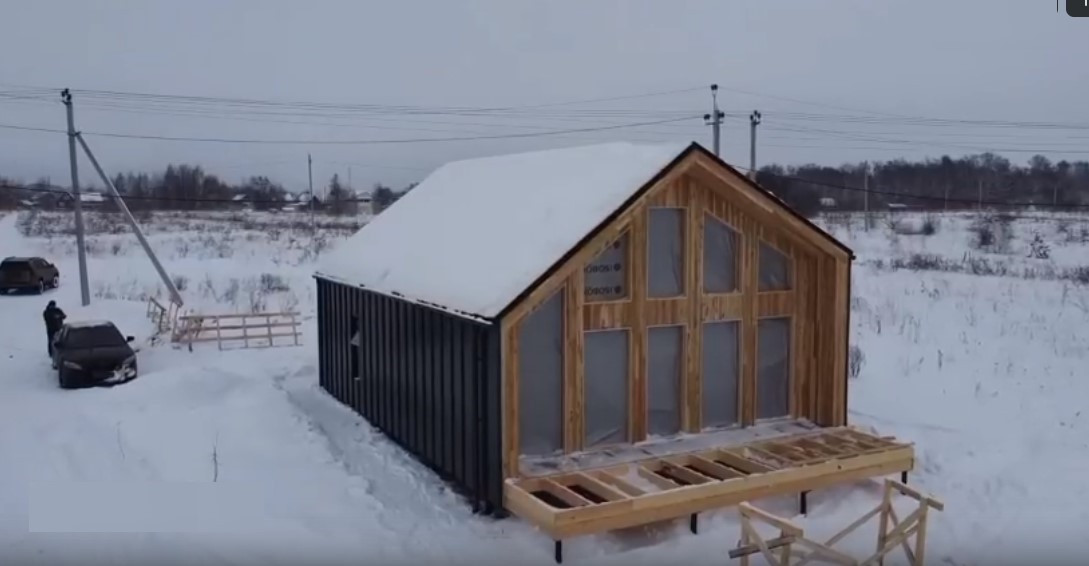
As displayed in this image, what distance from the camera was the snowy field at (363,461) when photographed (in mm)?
8555

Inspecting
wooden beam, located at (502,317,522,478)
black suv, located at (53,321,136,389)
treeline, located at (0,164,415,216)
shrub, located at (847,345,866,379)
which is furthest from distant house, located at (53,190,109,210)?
wooden beam, located at (502,317,522,478)

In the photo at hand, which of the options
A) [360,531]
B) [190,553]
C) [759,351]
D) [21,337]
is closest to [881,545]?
[759,351]

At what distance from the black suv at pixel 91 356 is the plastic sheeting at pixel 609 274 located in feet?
35.7

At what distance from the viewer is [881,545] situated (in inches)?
315

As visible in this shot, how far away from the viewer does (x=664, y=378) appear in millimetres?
11008

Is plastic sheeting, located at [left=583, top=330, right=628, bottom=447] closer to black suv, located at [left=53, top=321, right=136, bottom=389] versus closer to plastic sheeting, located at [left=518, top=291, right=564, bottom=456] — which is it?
plastic sheeting, located at [left=518, top=291, right=564, bottom=456]

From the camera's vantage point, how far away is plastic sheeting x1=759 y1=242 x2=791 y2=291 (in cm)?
1155

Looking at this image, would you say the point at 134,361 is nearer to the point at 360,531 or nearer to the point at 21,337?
the point at 21,337

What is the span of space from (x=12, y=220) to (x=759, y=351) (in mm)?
65865

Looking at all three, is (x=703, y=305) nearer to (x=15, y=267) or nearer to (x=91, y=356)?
(x=91, y=356)

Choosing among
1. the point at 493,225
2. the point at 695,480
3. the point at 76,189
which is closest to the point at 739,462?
the point at 695,480

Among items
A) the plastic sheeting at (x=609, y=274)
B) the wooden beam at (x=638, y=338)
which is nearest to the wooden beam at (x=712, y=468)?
the wooden beam at (x=638, y=338)

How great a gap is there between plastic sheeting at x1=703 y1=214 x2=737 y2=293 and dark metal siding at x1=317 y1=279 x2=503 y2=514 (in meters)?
3.35

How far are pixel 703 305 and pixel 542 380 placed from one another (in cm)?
241
